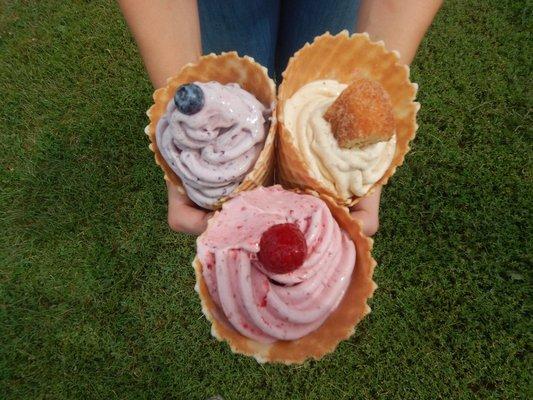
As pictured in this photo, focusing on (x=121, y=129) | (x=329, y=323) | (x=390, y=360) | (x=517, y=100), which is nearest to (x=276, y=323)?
(x=329, y=323)

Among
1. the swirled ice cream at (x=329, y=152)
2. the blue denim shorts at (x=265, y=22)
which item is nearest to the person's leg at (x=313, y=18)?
the blue denim shorts at (x=265, y=22)

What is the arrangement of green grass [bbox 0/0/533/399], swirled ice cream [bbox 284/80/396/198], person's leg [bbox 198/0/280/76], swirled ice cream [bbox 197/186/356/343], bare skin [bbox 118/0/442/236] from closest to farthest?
swirled ice cream [bbox 197/186/356/343] → swirled ice cream [bbox 284/80/396/198] → bare skin [bbox 118/0/442/236] → person's leg [bbox 198/0/280/76] → green grass [bbox 0/0/533/399]

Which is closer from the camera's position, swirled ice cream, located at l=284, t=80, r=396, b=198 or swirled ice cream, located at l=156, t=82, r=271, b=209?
swirled ice cream, located at l=156, t=82, r=271, b=209

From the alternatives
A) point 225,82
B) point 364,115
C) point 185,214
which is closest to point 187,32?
point 225,82

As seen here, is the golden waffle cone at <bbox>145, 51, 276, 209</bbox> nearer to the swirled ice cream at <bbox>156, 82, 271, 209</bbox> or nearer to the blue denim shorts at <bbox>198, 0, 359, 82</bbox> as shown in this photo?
the swirled ice cream at <bbox>156, 82, 271, 209</bbox>

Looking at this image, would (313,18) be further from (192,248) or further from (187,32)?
(192,248)

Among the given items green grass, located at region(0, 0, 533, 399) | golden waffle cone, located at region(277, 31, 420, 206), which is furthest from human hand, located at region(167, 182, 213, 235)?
green grass, located at region(0, 0, 533, 399)

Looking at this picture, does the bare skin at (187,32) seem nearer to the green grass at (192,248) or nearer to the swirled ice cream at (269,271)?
the swirled ice cream at (269,271)
